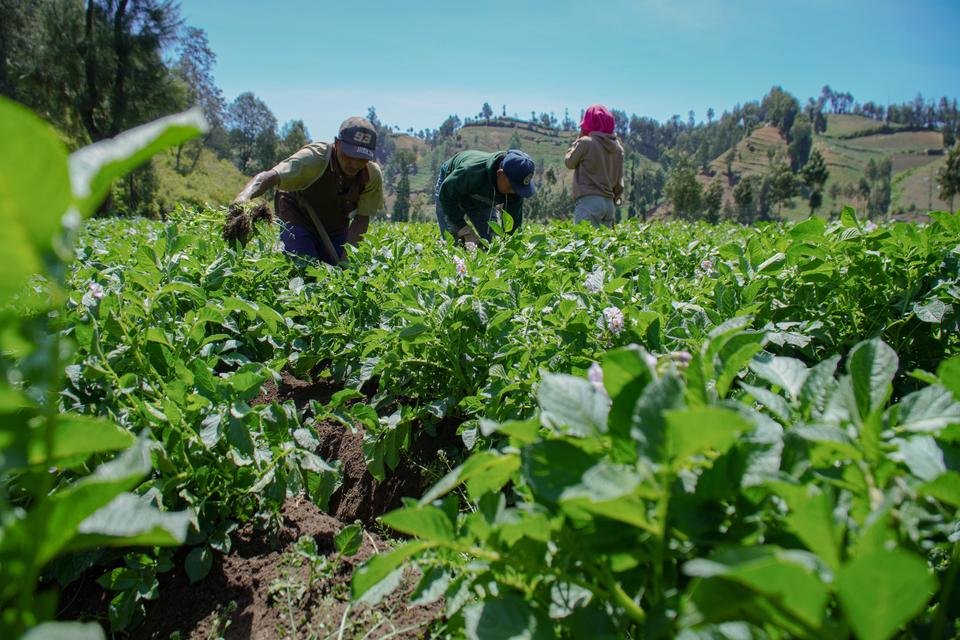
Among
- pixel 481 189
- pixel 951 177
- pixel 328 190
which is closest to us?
pixel 328 190

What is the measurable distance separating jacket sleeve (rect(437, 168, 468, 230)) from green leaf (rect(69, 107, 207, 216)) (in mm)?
5585

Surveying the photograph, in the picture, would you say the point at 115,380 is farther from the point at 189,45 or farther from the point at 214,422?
the point at 189,45

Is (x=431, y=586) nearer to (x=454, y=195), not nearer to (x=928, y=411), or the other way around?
(x=928, y=411)

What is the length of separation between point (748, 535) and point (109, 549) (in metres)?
1.58

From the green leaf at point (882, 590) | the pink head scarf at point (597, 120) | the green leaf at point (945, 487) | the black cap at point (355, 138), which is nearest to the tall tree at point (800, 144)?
the pink head scarf at point (597, 120)

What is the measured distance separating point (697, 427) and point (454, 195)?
18.6 ft

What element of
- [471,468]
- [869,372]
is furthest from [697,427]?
[869,372]

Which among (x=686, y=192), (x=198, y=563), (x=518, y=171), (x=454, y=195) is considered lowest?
(x=198, y=563)

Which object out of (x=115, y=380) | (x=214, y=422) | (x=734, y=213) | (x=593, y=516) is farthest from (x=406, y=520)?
(x=734, y=213)

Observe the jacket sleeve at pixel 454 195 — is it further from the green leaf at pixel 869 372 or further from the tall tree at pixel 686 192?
the tall tree at pixel 686 192

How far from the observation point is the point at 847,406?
785 mm

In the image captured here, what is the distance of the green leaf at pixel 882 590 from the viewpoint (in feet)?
1.51

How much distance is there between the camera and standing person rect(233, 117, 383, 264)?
5.01 meters

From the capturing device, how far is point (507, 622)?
731 millimetres
